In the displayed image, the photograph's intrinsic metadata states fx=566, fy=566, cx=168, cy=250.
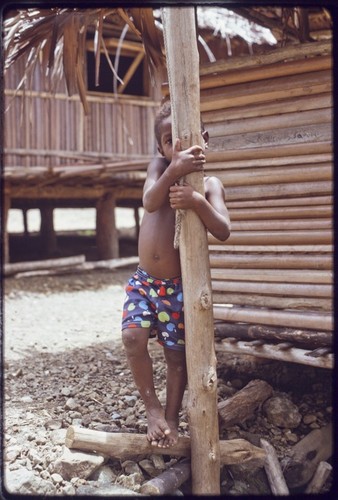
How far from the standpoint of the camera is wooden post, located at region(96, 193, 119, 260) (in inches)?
417

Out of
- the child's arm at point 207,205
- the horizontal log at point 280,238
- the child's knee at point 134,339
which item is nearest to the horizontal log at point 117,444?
the child's knee at point 134,339

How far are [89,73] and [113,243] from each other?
423 centimetres

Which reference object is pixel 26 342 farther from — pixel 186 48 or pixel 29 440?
pixel 186 48

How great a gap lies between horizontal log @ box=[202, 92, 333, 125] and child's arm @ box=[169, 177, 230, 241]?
155cm

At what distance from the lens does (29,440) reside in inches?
124

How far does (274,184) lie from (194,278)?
1.80m

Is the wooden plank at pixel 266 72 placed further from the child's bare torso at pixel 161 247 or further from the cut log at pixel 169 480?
the cut log at pixel 169 480

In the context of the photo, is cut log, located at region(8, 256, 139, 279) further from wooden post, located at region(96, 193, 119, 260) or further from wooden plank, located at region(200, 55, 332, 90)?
wooden plank, located at region(200, 55, 332, 90)

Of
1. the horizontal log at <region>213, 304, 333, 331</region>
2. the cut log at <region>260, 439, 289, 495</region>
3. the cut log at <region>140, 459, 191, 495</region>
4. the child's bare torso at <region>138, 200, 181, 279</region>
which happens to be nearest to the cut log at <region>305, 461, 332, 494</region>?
the cut log at <region>260, 439, 289, 495</region>

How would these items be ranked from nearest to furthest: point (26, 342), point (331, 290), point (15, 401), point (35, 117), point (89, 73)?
point (15, 401)
point (331, 290)
point (26, 342)
point (35, 117)
point (89, 73)

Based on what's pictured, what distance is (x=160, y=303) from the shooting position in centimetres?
302

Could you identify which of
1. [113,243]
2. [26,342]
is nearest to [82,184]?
[113,243]

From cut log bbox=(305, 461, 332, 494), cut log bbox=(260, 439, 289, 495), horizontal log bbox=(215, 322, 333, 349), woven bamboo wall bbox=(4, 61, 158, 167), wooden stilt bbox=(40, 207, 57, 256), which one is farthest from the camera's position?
wooden stilt bbox=(40, 207, 57, 256)

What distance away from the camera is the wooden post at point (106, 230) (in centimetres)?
1060
